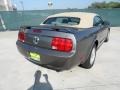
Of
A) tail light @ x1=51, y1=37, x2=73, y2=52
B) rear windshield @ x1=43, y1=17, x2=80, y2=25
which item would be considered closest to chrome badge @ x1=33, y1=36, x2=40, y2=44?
tail light @ x1=51, y1=37, x2=73, y2=52

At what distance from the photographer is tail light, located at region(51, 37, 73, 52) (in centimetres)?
340

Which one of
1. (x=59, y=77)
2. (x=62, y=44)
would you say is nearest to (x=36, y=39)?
(x=62, y=44)

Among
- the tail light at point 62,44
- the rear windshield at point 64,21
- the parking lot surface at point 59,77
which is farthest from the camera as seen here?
the rear windshield at point 64,21

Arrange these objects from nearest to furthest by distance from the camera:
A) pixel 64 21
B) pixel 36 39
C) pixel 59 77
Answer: pixel 36 39 < pixel 59 77 < pixel 64 21

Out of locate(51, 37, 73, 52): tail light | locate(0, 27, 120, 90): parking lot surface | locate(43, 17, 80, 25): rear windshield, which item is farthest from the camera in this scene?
locate(43, 17, 80, 25): rear windshield

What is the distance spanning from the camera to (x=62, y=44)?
3432 mm

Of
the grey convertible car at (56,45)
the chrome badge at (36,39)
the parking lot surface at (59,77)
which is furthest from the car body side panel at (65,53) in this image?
the parking lot surface at (59,77)

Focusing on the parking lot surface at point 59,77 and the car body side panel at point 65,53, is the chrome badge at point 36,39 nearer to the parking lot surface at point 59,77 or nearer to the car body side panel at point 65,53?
the car body side panel at point 65,53

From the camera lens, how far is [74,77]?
4102 millimetres

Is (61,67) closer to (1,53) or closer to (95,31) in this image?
(95,31)

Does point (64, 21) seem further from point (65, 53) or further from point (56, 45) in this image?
point (65, 53)

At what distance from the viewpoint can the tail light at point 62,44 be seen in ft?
11.1

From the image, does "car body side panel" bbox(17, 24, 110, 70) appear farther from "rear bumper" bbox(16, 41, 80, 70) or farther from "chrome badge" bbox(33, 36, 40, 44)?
"chrome badge" bbox(33, 36, 40, 44)

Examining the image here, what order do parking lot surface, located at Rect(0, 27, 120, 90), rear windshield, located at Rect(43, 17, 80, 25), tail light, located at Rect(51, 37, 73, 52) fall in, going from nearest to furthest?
tail light, located at Rect(51, 37, 73, 52), parking lot surface, located at Rect(0, 27, 120, 90), rear windshield, located at Rect(43, 17, 80, 25)
